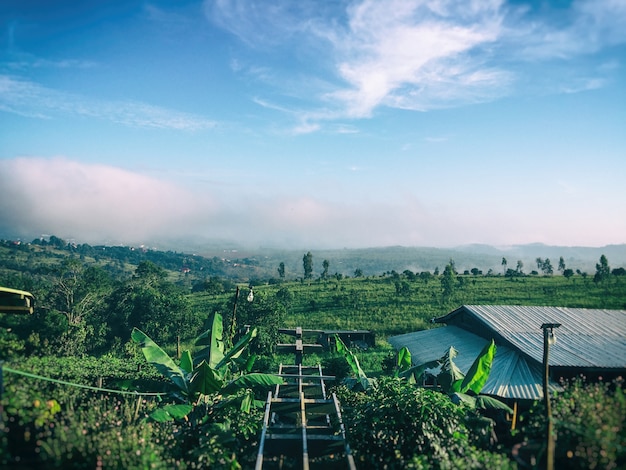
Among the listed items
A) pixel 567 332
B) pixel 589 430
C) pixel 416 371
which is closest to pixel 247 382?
pixel 416 371

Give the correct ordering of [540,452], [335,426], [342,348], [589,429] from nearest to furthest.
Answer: [589,429], [540,452], [335,426], [342,348]

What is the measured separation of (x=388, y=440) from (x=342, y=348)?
835 cm

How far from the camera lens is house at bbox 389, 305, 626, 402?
12.4 meters

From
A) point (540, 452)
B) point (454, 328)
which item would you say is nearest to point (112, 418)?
point (540, 452)

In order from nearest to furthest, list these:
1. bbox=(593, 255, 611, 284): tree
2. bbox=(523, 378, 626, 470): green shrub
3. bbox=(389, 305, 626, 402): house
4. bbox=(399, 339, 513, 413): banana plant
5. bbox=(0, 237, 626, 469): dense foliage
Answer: bbox=(523, 378, 626, 470): green shrub
bbox=(0, 237, 626, 469): dense foliage
bbox=(399, 339, 513, 413): banana plant
bbox=(389, 305, 626, 402): house
bbox=(593, 255, 611, 284): tree

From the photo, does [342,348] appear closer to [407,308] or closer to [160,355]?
[160,355]

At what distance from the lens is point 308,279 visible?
230ft

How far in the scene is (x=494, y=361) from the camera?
46.1 ft

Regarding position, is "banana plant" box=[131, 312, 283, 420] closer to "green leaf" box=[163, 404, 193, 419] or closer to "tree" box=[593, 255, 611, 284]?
"green leaf" box=[163, 404, 193, 419]

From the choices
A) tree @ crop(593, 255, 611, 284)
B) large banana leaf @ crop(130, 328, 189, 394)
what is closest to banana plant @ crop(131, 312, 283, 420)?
large banana leaf @ crop(130, 328, 189, 394)

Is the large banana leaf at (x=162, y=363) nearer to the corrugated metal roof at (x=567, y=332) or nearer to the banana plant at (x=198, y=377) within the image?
the banana plant at (x=198, y=377)

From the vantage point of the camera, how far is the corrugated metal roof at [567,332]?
42.3 feet

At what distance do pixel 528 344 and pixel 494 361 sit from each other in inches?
62.8

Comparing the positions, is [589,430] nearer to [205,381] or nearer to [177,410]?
[205,381]
